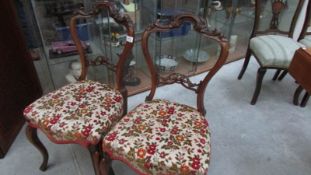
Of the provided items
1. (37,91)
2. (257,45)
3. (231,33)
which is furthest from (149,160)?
(231,33)

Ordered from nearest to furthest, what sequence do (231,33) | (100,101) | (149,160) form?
(149,160), (100,101), (231,33)

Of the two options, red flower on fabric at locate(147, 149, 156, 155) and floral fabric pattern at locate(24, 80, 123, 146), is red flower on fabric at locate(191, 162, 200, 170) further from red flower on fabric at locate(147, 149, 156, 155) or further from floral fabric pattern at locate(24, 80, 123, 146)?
floral fabric pattern at locate(24, 80, 123, 146)

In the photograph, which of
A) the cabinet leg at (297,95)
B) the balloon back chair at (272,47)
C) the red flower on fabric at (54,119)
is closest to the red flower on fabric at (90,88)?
the red flower on fabric at (54,119)

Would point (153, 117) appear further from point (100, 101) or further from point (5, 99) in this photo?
point (5, 99)

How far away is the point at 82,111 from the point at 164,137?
0.42 meters

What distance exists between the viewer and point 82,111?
1.12 m

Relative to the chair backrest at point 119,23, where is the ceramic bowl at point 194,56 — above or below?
below

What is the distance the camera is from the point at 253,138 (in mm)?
1634

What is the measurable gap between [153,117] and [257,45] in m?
1.23

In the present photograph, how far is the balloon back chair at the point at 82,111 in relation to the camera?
41.6 inches

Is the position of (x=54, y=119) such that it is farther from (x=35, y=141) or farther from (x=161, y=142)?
(x=161, y=142)

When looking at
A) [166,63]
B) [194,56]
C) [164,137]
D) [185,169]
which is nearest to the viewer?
[185,169]

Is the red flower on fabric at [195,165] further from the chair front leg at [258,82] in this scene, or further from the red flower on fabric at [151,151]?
the chair front leg at [258,82]

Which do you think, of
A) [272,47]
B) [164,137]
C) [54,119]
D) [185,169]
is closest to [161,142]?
[164,137]
